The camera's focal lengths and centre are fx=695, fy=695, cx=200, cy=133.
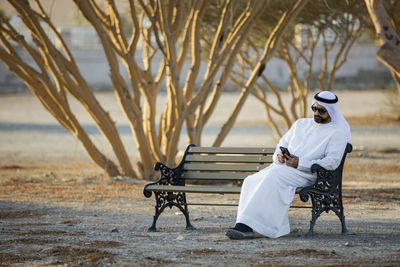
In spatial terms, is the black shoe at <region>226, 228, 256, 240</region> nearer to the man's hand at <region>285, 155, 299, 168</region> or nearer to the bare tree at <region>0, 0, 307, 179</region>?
the man's hand at <region>285, 155, 299, 168</region>

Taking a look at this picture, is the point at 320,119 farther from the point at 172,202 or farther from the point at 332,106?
the point at 172,202

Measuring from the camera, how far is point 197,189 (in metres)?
7.16

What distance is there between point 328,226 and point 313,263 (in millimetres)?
2257

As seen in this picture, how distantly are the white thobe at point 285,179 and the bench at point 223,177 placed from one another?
0.13 metres

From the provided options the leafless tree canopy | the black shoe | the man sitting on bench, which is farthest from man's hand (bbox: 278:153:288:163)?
the leafless tree canopy

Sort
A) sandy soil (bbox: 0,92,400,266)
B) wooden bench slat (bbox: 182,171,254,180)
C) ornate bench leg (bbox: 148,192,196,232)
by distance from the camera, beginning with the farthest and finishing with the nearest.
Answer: wooden bench slat (bbox: 182,171,254,180), ornate bench leg (bbox: 148,192,196,232), sandy soil (bbox: 0,92,400,266)

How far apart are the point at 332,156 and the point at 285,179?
53cm

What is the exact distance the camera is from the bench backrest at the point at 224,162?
7.72 meters

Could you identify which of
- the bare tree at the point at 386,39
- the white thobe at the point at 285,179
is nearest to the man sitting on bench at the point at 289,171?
the white thobe at the point at 285,179

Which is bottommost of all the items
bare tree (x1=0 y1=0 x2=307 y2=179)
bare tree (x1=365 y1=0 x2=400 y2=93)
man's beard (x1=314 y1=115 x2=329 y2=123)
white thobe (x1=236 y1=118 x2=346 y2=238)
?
bare tree (x1=0 y1=0 x2=307 y2=179)

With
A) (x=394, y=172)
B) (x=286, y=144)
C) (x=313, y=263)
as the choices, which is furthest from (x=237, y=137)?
(x=313, y=263)

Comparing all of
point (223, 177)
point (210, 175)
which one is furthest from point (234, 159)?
point (210, 175)

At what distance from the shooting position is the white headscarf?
23.2 ft

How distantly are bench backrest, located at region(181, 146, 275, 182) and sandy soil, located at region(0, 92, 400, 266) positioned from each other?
1.91ft
